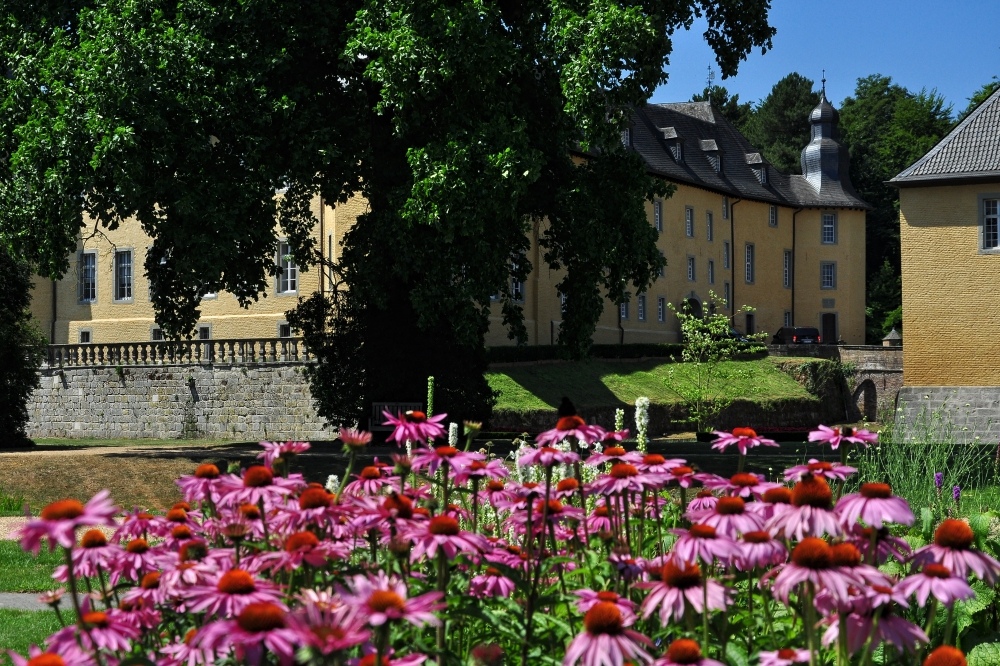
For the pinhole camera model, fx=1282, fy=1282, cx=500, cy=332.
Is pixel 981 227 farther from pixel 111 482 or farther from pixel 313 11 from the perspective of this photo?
pixel 111 482

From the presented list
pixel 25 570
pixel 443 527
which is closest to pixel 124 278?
pixel 25 570

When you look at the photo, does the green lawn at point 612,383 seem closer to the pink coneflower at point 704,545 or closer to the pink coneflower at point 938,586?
the pink coneflower at point 704,545

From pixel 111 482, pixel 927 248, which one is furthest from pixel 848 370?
pixel 111 482

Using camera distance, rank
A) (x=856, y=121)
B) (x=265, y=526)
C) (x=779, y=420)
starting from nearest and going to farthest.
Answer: (x=265, y=526) → (x=779, y=420) → (x=856, y=121)

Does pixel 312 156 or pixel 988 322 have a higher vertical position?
pixel 312 156

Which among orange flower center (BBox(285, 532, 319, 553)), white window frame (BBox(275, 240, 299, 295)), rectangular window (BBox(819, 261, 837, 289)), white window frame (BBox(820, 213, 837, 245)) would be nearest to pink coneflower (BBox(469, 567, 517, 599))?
orange flower center (BBox(285, 532, 319, 553))

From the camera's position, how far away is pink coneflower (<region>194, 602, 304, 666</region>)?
2.35 meters

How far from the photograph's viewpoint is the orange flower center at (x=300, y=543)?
312 centimetres

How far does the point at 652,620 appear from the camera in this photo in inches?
149

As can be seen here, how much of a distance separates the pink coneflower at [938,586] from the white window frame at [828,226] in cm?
7398

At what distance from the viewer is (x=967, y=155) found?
37.2 m

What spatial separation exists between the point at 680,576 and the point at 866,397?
5629 cm

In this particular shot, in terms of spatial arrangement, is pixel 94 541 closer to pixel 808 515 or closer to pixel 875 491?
pixel 808 515

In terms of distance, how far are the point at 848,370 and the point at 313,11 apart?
39.9 m
